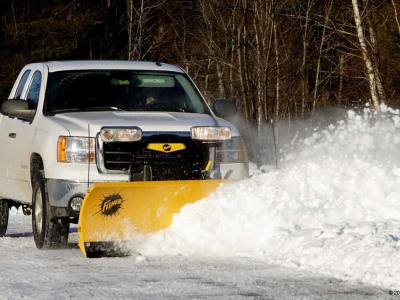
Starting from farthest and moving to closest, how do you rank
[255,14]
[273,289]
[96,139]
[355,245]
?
[255,14] < [96,139] < [355,245] < [273,289]

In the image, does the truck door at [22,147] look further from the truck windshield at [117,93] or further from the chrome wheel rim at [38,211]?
the chrome wheel rim at [38,211]

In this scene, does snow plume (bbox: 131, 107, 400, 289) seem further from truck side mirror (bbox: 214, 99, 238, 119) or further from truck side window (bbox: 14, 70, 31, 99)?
truck side window (bbox: 14, 70, 31, 99)

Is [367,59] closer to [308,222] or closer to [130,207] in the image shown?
[308,222]

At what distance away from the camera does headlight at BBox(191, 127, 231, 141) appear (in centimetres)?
919

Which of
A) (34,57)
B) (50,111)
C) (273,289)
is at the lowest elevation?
(273,289)

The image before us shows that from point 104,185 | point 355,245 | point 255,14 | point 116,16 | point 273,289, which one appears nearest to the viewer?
point 273,289

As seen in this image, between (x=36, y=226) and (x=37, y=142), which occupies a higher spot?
(x=37, y=142)

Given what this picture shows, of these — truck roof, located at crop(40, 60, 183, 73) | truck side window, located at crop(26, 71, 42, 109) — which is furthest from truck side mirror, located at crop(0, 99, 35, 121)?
truck roof, located at crop(40, 60, 183, 73)

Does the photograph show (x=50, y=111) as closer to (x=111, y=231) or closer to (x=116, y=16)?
(x=111, y=231)

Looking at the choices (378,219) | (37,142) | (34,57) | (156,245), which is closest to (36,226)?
(37,142)

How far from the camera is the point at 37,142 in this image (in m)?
9.61

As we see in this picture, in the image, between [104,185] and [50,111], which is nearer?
[104,185]

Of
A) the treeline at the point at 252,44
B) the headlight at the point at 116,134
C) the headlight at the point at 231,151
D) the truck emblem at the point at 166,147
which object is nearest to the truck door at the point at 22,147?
the headlight at the point at 116,134

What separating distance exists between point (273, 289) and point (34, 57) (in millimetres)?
35428
